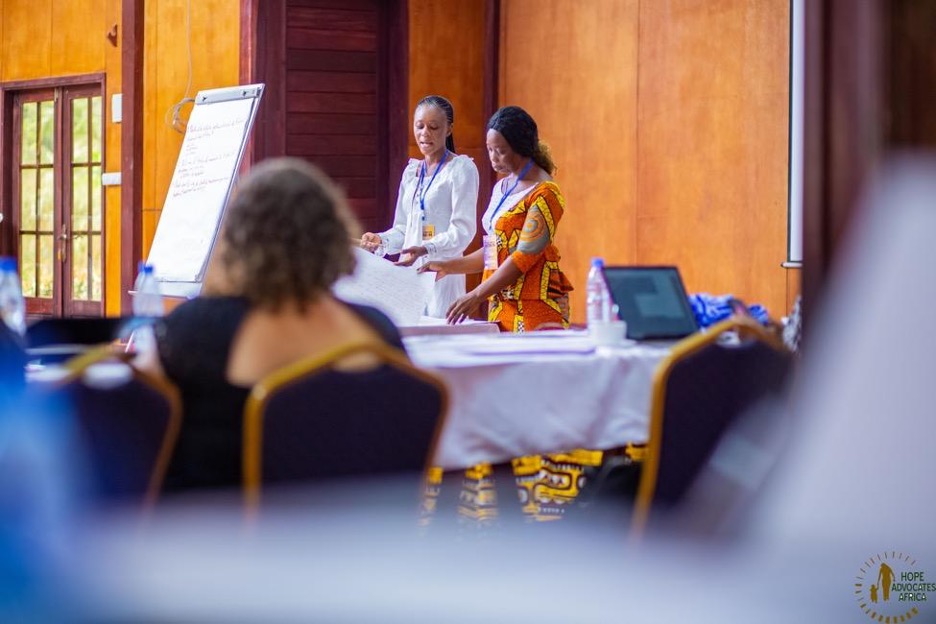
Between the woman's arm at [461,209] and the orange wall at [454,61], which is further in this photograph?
the orange wall at [454,61]

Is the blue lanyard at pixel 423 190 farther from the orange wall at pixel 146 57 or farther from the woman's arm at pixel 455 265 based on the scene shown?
the orange wall at pixel 146 57

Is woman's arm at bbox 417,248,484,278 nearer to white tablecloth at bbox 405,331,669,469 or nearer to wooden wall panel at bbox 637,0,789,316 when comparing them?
white tablecloth at bbox 405,331,669,469

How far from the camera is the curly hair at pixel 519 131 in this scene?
4137mm

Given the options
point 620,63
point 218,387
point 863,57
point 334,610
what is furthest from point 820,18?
point 620,63

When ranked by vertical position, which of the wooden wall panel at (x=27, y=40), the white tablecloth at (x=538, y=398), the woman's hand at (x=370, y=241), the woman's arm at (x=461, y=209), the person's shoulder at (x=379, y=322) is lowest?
the white tablecloth at (x=538, y=398)

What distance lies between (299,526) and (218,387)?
27cm

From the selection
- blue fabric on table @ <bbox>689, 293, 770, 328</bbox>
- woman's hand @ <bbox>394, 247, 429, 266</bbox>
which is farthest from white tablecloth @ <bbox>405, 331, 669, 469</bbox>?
woman's hand @ <bbox>394, 247, 429, 266</bbox>

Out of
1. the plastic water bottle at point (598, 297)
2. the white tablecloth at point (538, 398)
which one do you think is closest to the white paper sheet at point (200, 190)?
the plastic water bottle at point (598, 297)

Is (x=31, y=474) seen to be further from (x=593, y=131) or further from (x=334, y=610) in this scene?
(x=593, y=131)

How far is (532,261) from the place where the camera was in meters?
4.07

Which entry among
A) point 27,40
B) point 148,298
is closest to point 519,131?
point 148,298

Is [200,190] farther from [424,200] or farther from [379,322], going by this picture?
[379,322]

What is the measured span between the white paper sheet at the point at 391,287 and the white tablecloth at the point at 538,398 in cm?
58

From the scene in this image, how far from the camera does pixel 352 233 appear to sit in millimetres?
2344
